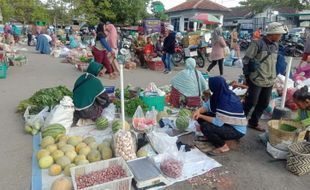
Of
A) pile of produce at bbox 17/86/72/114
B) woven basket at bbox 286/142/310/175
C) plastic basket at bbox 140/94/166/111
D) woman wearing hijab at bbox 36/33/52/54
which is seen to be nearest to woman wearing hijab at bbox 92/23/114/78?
pile of produce at bbox 17/86/72/114

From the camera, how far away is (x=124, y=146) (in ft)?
10.6

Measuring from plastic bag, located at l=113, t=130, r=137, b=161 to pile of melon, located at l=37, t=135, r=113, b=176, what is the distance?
0.59 ft

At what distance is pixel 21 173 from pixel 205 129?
7.83 ft

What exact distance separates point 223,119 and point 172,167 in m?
1.00

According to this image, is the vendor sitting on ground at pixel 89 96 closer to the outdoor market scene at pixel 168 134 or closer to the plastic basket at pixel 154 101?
the outdoor market scene at pixel 168 134

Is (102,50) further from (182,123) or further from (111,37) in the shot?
(182,123)

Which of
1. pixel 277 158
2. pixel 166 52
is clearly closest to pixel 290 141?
pixel 277 158

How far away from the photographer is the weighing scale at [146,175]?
2816mm

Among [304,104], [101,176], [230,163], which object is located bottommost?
[230,163]

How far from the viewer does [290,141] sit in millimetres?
3510

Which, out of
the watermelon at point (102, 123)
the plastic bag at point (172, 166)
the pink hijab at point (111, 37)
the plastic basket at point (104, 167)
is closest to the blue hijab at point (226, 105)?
the plastic bag at point (172, 166)

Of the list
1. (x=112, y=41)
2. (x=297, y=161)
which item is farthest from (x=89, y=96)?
(x=112, y=41)

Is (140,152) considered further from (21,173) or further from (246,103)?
(246,103)

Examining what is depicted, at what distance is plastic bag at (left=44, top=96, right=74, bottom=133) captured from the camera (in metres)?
4.05
